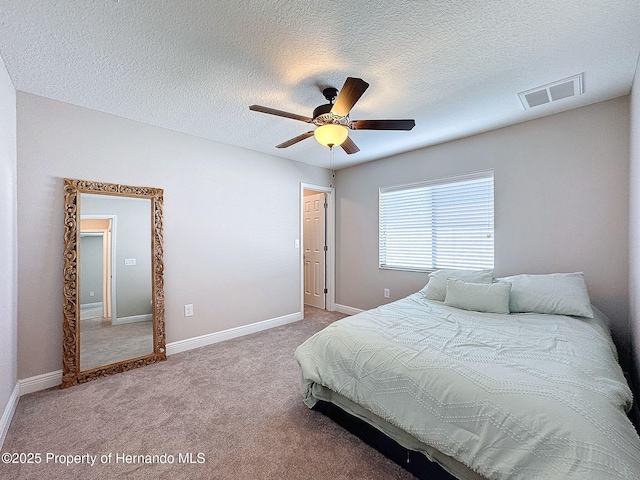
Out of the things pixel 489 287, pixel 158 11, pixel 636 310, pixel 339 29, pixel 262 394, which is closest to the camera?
A: pixel 158 11

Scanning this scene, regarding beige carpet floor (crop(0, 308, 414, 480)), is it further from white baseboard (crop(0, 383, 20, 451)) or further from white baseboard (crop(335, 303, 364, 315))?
white baseboard (crop(335, 303, 364, 315))

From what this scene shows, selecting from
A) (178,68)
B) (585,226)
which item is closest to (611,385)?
(585,226)

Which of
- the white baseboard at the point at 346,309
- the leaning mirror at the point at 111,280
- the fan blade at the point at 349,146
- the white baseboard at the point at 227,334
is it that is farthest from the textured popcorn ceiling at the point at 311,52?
the white baseboard at the point at 346,309

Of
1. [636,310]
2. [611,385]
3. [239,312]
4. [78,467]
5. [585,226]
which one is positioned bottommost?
[78,467]

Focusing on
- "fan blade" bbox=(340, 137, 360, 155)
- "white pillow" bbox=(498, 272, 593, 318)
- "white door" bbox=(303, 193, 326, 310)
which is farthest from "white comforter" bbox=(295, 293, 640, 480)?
"white door" bbox=(303, 193, 326, 310)

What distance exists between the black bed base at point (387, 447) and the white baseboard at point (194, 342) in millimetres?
1924

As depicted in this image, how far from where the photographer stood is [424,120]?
2.84 metres

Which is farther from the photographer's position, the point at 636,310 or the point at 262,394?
the point at 262,394

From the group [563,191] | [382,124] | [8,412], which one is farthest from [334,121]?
[8,412]

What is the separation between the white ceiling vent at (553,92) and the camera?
7.06ft

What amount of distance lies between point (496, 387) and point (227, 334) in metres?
3.09

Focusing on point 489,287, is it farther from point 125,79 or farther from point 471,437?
point 125,79

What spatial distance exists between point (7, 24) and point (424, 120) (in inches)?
122

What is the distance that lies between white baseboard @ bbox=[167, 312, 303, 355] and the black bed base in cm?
192
